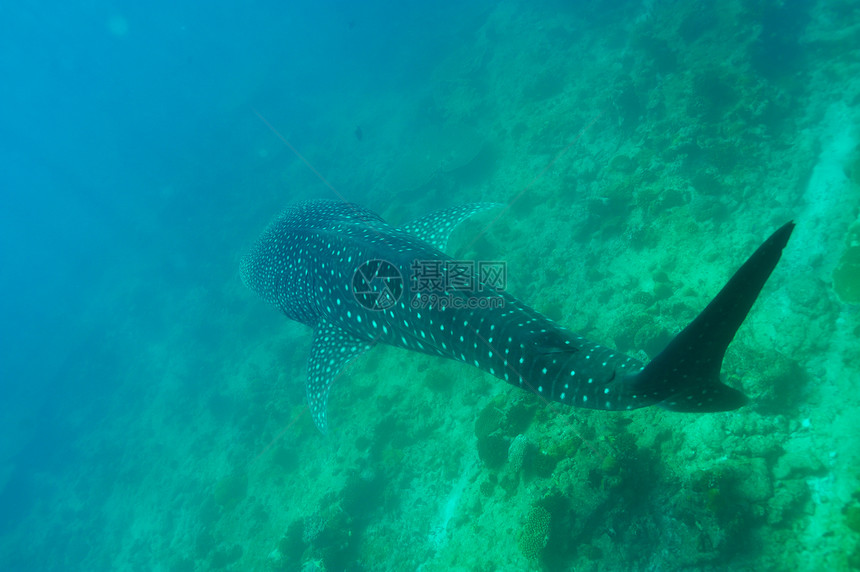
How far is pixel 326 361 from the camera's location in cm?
580

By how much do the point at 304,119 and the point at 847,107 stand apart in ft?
129

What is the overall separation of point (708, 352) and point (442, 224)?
15.9 ft

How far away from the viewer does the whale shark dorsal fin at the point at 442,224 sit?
6.42m

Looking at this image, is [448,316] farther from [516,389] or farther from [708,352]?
[516,389]

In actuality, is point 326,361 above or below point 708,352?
above

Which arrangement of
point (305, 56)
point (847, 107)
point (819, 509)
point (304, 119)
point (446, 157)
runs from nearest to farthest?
1. point (819, 509)
2. point (847, 107)
3. point (446, 157)
4. point (304, 119)
5. point (305, 56)

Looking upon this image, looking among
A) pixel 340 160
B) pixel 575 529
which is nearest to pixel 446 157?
pixel 340 160

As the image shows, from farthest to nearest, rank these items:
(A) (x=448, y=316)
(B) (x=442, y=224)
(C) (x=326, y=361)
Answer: (B) (x=442, y=224)
(C) (x=326, y=361)
(A) (x=448, y=316)

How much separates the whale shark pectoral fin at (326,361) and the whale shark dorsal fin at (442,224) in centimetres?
208

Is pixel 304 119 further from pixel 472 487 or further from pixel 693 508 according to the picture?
pixel 693 508

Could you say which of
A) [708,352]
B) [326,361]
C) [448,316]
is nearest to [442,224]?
[326,361]

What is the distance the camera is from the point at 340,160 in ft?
91.0

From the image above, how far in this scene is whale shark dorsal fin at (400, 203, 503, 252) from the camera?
21.1 feet

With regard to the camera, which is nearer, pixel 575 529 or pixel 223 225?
pixel 575 529
